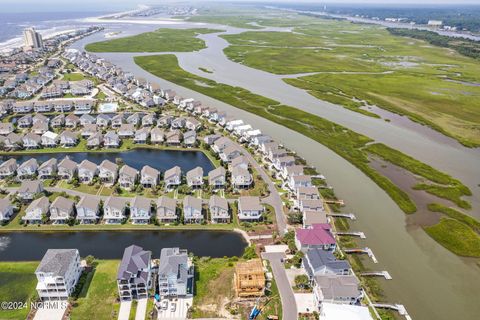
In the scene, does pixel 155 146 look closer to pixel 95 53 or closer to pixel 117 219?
pixel 117 219

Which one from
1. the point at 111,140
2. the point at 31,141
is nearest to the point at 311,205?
the point at 111,140

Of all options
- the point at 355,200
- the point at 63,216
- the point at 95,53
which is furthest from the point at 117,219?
the point at 95,53

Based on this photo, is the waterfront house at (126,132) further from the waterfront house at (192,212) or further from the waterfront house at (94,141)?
the waterfront house at (192,212)

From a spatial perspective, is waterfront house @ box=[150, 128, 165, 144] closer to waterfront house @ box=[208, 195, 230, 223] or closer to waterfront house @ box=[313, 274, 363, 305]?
waterfront house @ box=[208, 195, 230, 223]

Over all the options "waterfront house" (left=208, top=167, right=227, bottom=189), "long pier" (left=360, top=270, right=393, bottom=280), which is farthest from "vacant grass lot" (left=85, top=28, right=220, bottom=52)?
"long pier" (left=360, top=270, right=393, bottom=280)

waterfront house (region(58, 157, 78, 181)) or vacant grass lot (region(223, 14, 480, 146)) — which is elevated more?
waterfront house (region(58, 157, 78, 181))

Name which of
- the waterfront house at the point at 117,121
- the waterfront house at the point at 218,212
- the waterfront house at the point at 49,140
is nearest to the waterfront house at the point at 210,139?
the waterfront house at the point at 117,121

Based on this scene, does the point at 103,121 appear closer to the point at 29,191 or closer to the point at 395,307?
the point at 29,191
